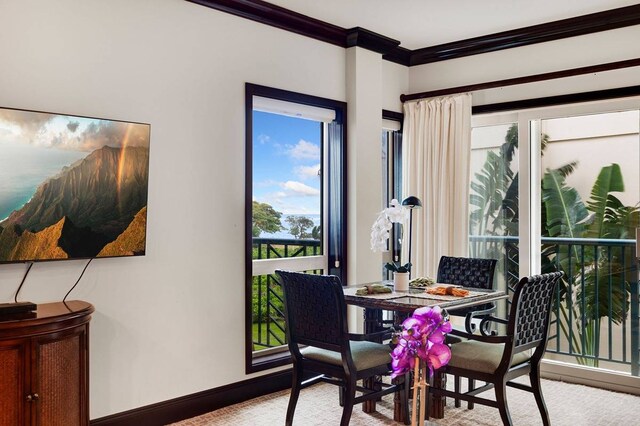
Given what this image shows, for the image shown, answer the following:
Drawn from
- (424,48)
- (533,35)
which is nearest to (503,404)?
(533,35)

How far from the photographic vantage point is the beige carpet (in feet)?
11.7

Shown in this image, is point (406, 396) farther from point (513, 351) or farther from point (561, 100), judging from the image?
point (561, 100)

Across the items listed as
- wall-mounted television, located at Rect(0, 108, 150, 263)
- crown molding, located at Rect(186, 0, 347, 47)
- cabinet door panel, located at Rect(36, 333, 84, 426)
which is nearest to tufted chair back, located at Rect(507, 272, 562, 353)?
wall-mounted television, located at Rect(0, 108, 150, 263)

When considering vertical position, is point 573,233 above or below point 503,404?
above

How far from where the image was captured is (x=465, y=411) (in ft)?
12.3

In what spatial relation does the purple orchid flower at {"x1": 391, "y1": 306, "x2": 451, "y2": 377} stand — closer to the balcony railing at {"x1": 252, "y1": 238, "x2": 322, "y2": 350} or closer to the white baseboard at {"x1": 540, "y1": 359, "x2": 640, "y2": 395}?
the balcony railing at {"x1": 252, "y1": 238, "x2": 322, "y2": 350}

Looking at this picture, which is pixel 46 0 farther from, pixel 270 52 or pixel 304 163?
pixel 304 163

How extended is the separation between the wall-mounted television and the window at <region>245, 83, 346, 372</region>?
1.02m

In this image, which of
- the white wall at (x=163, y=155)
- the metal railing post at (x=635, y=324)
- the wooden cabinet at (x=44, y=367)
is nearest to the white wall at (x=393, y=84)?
the white wall at (x=163, y=155)

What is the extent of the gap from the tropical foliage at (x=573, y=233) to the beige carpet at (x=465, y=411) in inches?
24.2

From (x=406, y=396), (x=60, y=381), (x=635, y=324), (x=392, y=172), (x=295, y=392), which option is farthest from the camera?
(x=392, y=172)

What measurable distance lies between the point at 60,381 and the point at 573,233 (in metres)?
3.72

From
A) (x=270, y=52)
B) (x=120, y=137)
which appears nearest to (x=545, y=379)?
(x=270, y=52)

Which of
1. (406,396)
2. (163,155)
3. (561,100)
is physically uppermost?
(561,100)
